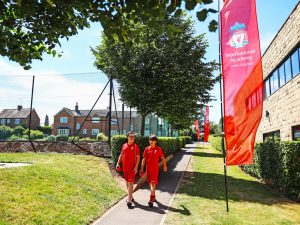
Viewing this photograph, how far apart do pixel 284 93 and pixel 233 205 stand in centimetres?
753

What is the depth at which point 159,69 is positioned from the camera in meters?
15.4

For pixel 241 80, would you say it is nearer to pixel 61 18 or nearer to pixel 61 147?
pixel 61 18

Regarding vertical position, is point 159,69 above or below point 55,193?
above

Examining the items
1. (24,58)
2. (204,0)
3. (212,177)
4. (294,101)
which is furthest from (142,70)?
(204,0)

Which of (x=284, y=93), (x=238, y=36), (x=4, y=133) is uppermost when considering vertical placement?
(x=238, y=36)

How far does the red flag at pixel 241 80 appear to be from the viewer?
7227mm

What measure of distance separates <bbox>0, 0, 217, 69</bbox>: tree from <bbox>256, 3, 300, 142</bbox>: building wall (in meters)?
8.85

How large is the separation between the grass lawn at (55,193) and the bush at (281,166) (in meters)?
5.27

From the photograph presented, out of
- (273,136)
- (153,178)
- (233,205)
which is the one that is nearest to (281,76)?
(273,136)

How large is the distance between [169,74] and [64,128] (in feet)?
158

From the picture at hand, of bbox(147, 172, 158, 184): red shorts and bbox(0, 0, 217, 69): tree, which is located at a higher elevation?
bbox(0, 0, 217, 69): tree

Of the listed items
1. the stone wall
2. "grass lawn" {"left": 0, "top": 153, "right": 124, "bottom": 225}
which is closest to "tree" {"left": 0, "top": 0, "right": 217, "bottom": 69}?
"grass lawn" {"left": 0, "top": 153, "right": 124, "bottom": 225}

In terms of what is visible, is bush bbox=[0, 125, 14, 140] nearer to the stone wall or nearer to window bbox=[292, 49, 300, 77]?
the stone wall

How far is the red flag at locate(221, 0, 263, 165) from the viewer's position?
7227mm
